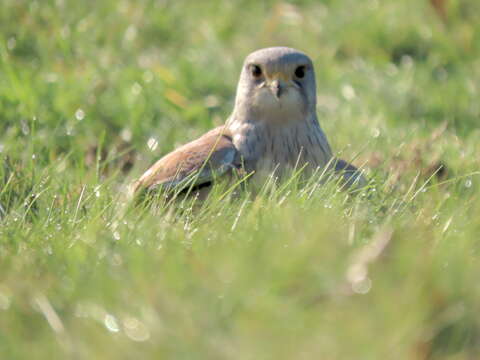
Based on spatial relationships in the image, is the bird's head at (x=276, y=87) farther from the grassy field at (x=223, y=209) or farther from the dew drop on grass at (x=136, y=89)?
the dew drop on grass at (x=136, y=89)

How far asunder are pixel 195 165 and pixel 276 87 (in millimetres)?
551

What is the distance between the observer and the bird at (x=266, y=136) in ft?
14.0

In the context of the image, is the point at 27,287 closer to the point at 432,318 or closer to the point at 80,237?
the point at 80,237

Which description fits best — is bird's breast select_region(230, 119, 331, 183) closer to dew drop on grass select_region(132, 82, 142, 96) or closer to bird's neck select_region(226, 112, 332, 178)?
bird's neck select_region(226, 112, 332, 178)

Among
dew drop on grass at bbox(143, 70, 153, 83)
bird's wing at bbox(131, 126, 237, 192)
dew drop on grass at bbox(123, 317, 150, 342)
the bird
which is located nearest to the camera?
dew drop on grass at bbox(123, 317, 150, 342)

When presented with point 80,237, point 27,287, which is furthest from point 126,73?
point 27,287

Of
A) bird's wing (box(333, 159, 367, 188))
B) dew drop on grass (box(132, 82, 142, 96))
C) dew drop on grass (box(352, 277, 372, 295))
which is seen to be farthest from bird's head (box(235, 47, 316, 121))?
dew drop on grass (box(352, 277, 372, 295))

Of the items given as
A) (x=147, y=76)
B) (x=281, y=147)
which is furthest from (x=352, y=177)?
(x=147, y=76)

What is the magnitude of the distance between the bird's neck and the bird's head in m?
0.03

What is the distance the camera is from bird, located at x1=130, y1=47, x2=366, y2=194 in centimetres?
427

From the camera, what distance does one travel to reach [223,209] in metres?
3.56

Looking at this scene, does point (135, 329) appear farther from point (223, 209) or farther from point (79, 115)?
point (79, 115)

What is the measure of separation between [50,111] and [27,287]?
3.16 meters

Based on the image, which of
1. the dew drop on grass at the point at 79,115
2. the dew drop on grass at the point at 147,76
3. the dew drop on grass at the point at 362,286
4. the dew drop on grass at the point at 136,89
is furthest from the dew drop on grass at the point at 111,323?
the dew drop on grass at the point at 147,76
